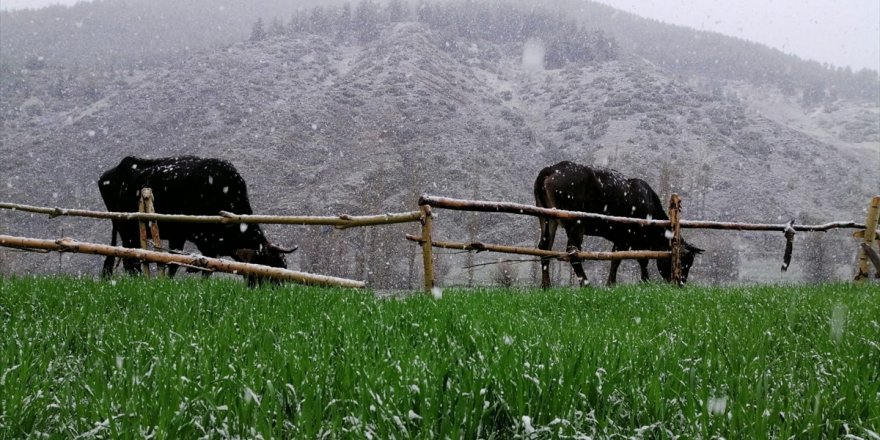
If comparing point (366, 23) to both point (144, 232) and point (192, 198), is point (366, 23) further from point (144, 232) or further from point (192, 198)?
point (144, 232)

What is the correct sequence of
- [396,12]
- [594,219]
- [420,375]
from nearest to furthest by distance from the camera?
[420,375], [594,219], [396,12]

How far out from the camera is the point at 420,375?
2.00m

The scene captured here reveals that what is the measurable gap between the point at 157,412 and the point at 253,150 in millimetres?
79382

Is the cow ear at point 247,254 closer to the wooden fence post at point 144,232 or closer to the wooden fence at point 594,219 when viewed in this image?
the wooden fence post at point 144,232

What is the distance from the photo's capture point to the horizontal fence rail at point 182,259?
577 centimetres

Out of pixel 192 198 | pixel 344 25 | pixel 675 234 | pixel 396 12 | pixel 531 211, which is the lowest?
pixel 675 234

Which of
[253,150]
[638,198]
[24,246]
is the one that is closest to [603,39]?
[253,150]

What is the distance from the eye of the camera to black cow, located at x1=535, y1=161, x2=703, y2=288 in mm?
12719

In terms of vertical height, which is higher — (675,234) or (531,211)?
(531,211)

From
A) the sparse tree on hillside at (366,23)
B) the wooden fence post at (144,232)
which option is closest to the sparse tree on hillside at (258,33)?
the sparse tree on hillside at (366,23)

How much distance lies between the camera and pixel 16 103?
98062 millimetres

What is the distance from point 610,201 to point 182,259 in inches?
397

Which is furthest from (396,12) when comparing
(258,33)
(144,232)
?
(144,232)

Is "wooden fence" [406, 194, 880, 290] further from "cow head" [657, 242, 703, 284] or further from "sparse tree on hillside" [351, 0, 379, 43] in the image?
"sparse tree on hillside" [351, 0, 379, 43]
